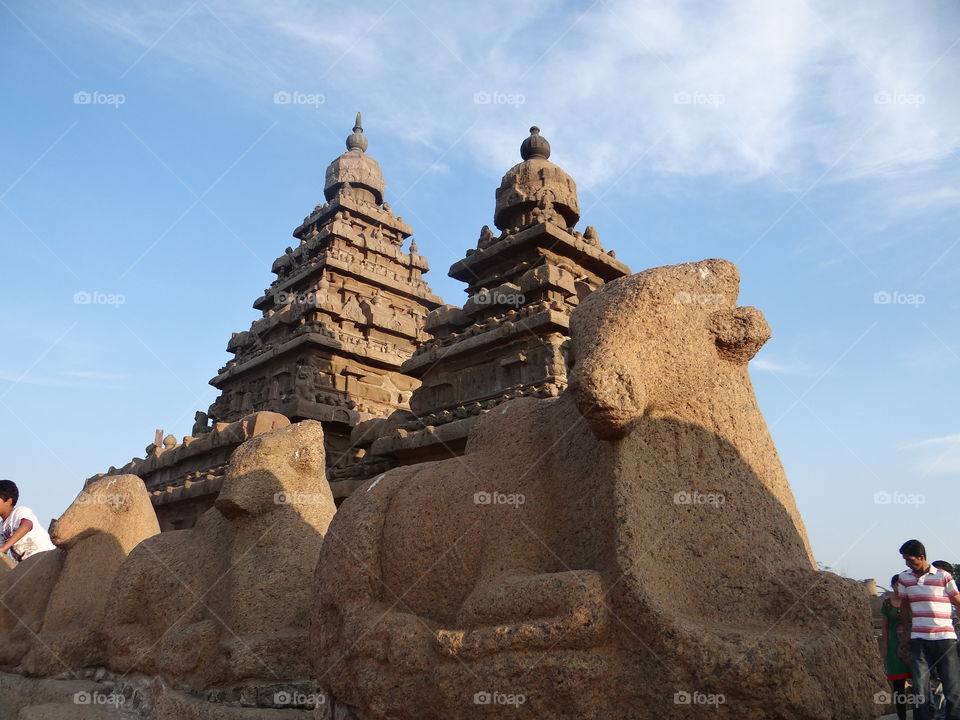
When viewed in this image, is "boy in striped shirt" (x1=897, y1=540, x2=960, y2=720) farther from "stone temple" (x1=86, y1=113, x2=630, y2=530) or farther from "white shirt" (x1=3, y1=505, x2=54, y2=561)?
"white shirt" (x1=3, y1=505, x2=54, y2=561)

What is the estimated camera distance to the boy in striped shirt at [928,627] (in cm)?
500

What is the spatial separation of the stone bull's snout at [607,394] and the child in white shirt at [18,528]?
6.78 meters

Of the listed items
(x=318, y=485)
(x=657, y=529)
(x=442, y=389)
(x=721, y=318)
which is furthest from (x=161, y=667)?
(x=442, y=389)

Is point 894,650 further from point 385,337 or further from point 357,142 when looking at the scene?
point 357,142

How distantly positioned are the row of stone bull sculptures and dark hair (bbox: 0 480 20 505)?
4001mm

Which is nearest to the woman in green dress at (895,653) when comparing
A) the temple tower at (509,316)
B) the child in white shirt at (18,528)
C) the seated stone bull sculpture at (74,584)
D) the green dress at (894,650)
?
the green dress at (894,650)

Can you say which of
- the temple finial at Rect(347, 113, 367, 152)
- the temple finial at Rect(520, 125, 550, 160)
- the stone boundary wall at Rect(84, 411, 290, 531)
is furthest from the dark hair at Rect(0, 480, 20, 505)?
the temple finial at Rect(347, 113, 367, 152)

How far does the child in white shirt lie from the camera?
7.46m

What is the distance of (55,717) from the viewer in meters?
4.83

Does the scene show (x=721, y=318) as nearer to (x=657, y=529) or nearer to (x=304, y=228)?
(x=657, y=529)

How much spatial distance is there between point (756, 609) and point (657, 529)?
448mm

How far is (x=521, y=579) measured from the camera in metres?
3.09

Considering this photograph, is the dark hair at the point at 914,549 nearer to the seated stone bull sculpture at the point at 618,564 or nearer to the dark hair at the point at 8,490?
the seated stone bull sculpture at the point at 618,564

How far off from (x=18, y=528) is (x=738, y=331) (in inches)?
298
